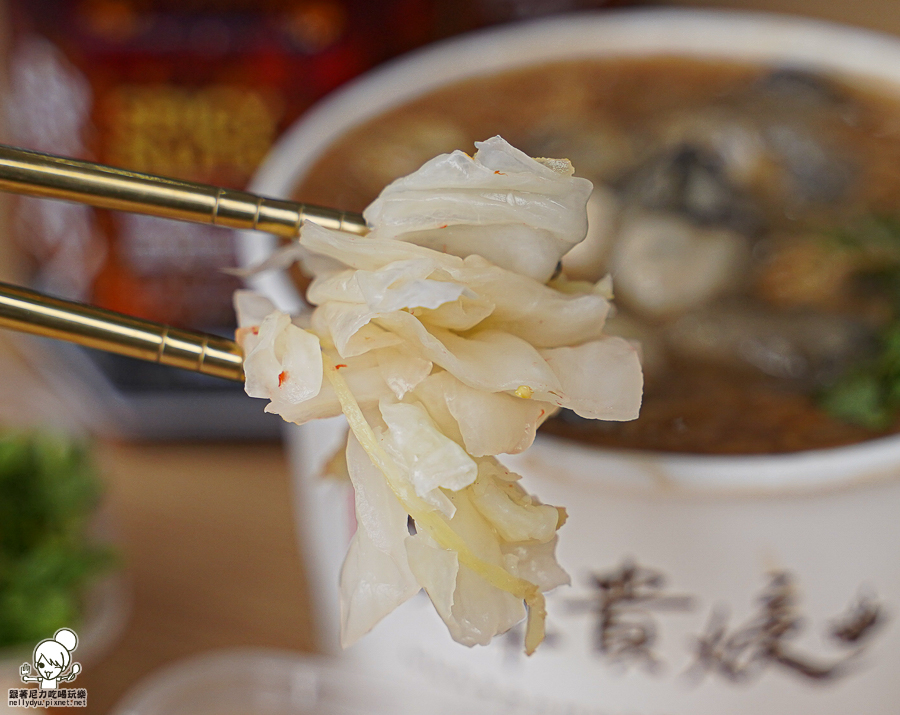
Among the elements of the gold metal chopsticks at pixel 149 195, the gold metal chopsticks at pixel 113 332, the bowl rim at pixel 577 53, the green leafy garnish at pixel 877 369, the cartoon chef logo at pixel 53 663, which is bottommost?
the cartoon chef logo at pixel 53 663

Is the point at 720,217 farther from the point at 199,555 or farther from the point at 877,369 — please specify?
the point at 199,555

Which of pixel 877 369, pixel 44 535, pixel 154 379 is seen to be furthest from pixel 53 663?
pixel 877 369

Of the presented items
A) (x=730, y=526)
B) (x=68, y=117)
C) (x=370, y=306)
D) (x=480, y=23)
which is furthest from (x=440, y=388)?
(x=480, y=23)

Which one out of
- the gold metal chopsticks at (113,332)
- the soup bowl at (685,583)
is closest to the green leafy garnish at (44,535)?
the soup bowl at (685,583)

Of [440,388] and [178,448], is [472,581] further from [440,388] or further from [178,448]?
[178,448]

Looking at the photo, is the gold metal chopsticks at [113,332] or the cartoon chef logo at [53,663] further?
the cartoon chef logo at [53,663]

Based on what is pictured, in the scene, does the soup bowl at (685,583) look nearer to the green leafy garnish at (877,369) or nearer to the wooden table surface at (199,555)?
the green leafy garnish at (877,369)
